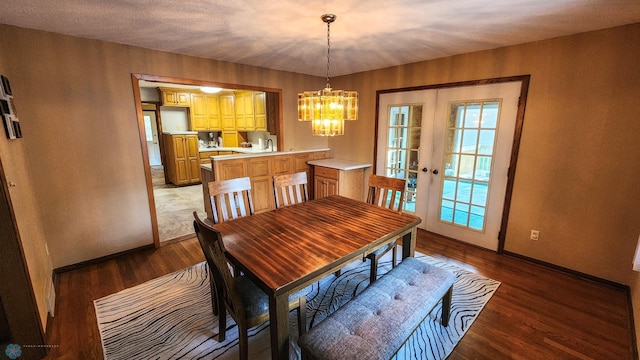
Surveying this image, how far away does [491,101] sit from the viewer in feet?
9.52

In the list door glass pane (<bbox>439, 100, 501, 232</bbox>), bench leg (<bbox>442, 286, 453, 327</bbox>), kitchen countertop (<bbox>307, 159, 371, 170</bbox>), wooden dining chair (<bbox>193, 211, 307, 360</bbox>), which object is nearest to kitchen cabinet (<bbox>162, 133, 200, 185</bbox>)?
kitchen countertop (<bbox>307, 159, 371, 170</bbox>)

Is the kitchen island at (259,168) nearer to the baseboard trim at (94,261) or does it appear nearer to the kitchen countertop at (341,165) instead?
the kitchen countertop at (341,165)

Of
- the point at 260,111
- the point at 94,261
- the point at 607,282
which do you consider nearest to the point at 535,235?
the point at 607,282

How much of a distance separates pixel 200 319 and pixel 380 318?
1.45 metres

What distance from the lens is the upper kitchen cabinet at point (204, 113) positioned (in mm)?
6395

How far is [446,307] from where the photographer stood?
6.26 ft

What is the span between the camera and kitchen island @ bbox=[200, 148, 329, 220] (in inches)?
141

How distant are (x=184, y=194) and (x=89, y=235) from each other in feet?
9.35

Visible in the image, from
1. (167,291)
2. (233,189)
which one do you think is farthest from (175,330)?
(233,189)

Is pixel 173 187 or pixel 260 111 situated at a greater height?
pixel 260 111

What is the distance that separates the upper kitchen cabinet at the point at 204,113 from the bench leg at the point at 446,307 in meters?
6.42

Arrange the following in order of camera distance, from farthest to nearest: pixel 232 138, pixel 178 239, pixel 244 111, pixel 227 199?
pixel 232 138
pixel 244 111
pixel 178 239
pixel 227 199

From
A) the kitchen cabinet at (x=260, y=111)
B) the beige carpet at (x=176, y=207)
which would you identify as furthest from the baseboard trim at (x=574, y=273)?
the kitchen cabinet at (x=260, y=111)

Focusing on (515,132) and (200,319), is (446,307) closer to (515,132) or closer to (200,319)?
(200,319)
